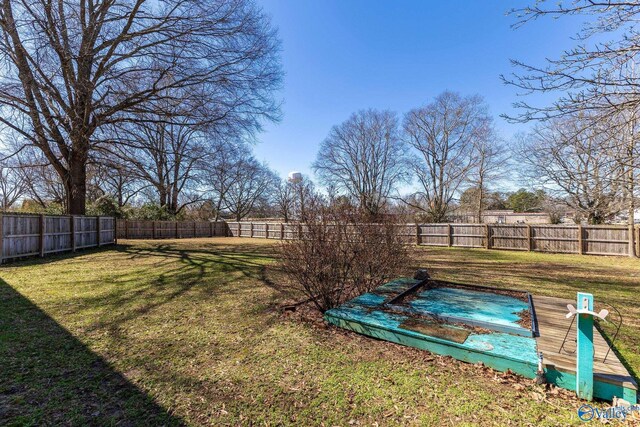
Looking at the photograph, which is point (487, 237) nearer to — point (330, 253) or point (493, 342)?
point (330, 253)

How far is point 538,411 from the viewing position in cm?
219

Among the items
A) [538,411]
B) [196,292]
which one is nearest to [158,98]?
[196,292]

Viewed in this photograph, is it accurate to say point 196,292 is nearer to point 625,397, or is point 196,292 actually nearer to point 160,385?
point 160,385

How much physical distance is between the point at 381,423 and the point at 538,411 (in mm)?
1258

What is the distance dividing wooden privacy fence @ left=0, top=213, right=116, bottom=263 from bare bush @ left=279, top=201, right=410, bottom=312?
409 inches

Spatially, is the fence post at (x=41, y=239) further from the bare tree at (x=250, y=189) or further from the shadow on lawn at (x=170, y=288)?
the bare tree at (x=250, y=189)

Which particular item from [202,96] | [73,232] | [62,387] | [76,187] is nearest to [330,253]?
[62,387]

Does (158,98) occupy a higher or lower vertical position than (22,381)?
higher

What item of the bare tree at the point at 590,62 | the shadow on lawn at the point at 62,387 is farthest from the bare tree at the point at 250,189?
the bare tree at the point at 590,62

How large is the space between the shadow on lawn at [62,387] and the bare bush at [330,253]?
2531 mm

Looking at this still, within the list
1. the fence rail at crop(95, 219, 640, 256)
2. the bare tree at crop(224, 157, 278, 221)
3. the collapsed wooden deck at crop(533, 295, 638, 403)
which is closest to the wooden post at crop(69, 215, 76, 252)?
the fence rail at crop(95, 219, 640, 256)

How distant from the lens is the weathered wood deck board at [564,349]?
2357 millimetres

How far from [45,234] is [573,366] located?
15.2m

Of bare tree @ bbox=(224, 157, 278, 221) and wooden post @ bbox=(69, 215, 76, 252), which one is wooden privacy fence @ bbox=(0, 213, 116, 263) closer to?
wooden post @ bbox=(69, 215, 76, 252)
